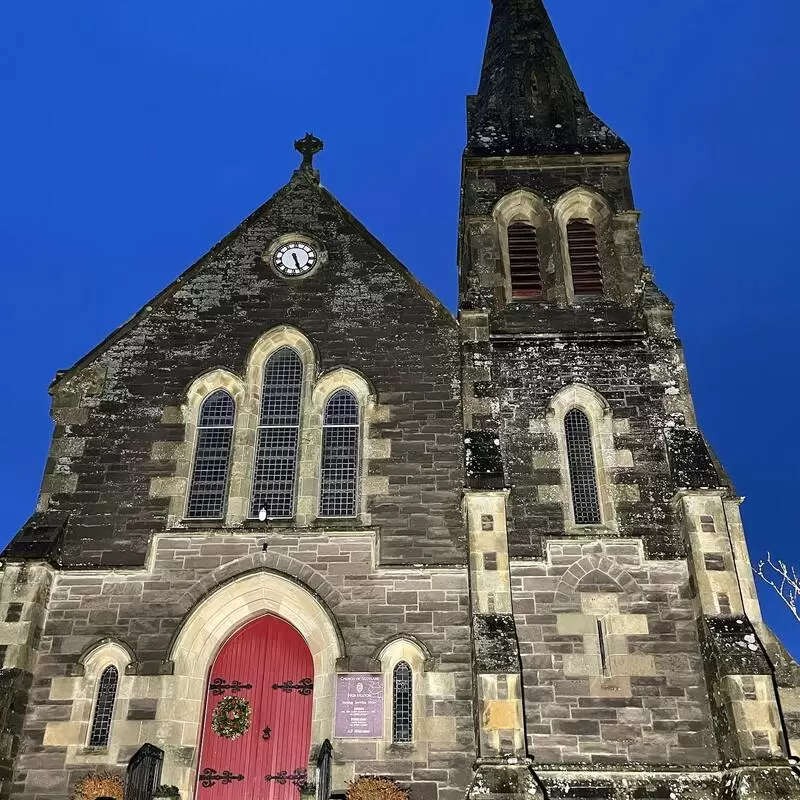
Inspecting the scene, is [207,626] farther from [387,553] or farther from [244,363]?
[244,363]

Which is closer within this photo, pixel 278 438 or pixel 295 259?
pixel 278 438

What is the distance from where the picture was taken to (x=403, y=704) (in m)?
12.7

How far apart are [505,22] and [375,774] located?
19242mm

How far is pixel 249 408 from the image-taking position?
15438 mm

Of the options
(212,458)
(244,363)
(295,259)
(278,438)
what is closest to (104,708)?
(212,458)

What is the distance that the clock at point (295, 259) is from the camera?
55.6ft

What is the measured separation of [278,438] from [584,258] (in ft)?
23.6

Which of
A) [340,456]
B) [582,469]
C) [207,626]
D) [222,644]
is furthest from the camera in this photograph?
[340,456]

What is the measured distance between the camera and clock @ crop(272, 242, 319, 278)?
16.9 m

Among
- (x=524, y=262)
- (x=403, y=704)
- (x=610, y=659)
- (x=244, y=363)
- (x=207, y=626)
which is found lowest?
(x=403, y=704)

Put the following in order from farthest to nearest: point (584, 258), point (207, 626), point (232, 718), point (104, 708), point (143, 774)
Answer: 1. point (584, 258)
2. point (207, 626)
3. point (232, 718)
4. point (104, 708)
5. point (143, 774)

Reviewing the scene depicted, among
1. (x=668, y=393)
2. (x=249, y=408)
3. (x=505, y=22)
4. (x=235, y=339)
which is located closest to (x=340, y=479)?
(x=249, y=408)

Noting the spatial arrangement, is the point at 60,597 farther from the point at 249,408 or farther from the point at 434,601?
the point at 434,601

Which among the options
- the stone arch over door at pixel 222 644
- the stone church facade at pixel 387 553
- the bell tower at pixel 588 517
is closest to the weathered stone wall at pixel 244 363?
the stone church facade at pixel 387 553
